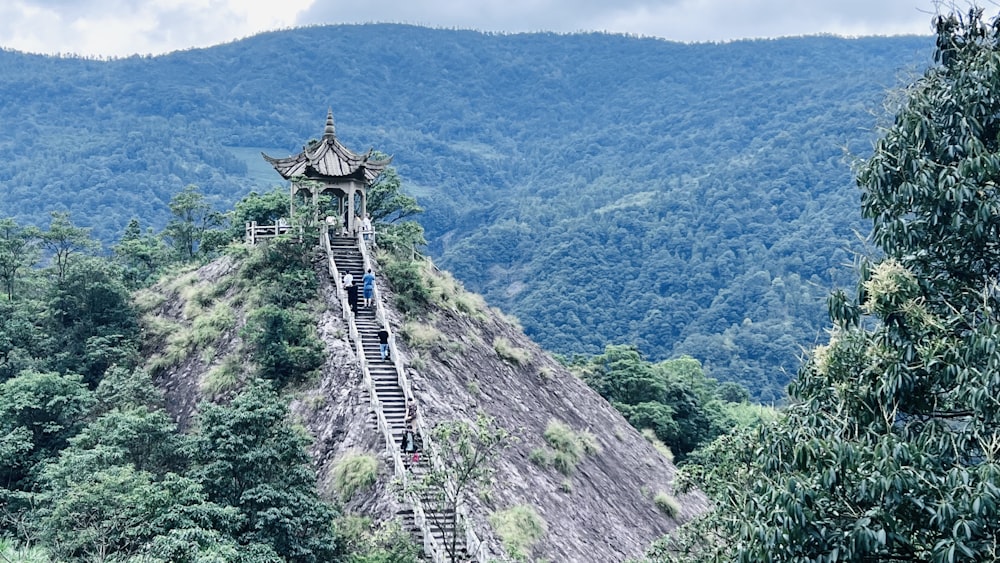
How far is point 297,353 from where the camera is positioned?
34406 mm

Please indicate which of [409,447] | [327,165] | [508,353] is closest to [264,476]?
[409,447]

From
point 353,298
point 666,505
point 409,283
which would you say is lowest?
point 666,505

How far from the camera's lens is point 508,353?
1594 inches

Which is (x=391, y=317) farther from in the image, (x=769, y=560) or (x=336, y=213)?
(x=769, y=560)

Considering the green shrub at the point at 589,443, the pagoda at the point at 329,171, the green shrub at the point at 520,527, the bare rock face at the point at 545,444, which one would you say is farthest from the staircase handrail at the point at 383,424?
the green shrub at the point at 589,443

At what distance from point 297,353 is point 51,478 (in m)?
9.35

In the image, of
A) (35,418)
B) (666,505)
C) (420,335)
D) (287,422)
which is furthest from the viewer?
(666,505)

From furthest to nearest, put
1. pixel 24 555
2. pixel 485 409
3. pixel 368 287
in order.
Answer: pixel 368 287 → pixel 485 409 → pixel 24 555

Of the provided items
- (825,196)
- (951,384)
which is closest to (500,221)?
(825,196)

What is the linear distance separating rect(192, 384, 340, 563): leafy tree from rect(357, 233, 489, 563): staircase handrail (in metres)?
2.91

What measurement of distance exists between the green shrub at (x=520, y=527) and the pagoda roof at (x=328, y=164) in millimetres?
16049

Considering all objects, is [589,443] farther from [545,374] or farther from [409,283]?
[409,283]

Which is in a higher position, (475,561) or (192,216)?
(192,216)

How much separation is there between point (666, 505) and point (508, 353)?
788cm
